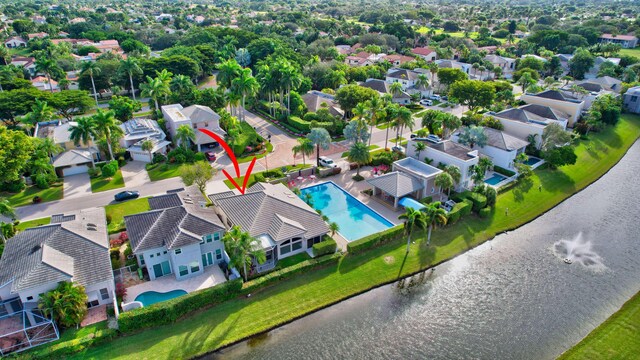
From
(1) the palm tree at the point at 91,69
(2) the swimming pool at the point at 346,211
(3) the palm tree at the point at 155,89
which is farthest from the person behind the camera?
(1) the palm tree at the point at 91,69

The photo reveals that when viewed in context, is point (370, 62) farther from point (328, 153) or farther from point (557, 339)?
point (557, 339)

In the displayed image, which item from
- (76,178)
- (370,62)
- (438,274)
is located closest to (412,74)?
(370,62)

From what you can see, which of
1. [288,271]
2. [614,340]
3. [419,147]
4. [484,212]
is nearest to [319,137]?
[419,147]

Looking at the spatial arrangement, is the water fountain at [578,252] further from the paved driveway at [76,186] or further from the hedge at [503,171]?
the paved driveway at [76,186]

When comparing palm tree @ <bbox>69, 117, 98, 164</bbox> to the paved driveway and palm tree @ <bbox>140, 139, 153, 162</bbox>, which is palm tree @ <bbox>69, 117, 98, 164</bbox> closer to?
the paved driveway

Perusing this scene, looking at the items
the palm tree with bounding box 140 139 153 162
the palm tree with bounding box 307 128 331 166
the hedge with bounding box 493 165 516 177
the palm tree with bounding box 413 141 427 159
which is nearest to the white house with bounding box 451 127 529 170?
the hedge with bounding box 493 165 516 177

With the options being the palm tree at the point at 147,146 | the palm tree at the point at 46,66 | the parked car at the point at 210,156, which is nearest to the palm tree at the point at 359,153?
the parked car at the point at 210,156

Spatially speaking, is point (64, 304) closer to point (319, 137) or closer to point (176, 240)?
point (176, 240)
